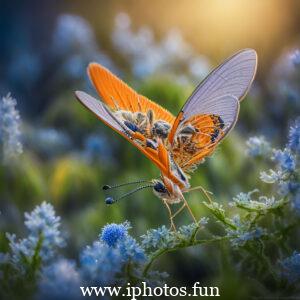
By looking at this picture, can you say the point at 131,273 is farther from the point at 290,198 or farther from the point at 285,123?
the point at 285,123

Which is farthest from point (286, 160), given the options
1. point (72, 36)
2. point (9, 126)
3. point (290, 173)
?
point (72, 36)

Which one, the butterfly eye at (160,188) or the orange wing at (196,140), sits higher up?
the orange wing at (196,140)

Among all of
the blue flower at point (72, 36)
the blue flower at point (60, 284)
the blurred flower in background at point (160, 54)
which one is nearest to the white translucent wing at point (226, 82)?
the blue flower at point (60, 284)

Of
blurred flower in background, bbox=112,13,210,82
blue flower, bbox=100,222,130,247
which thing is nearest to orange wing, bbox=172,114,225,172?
blue flower, bbox=100,222,130,247

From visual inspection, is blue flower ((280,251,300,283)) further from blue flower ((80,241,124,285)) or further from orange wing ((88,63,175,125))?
orange wing ((88,63,175,125))

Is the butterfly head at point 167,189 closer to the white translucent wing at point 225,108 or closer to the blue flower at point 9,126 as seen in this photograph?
the white translucent wing at point 225,108
